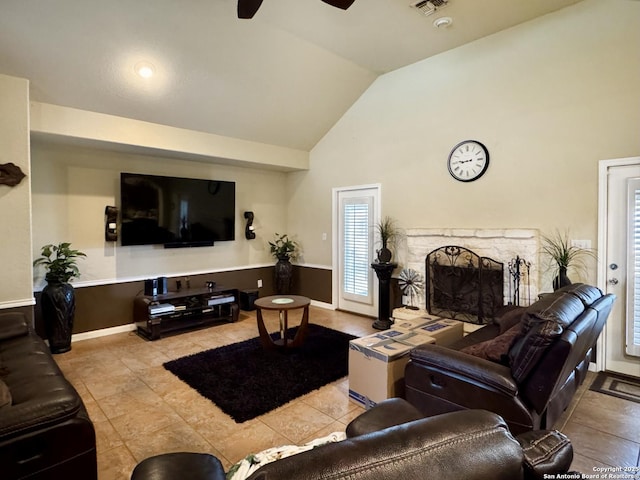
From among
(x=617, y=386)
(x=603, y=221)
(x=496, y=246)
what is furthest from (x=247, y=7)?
(x=617, y=386)

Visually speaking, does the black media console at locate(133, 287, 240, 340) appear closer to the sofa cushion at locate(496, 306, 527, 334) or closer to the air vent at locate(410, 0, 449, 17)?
the sofa cushion at locate(496, 306, 527, 334)

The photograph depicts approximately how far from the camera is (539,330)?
181 cm

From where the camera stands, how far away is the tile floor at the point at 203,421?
7.19ft

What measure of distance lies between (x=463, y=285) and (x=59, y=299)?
15.3ft

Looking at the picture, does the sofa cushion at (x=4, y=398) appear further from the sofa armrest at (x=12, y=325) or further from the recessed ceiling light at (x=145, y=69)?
the recessed ceiling light at (x=145, y=69)

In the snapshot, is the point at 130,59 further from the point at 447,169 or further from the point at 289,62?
the point at 447,169

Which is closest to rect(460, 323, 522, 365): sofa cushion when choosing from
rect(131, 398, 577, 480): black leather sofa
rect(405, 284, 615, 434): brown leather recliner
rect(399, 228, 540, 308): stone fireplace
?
rect(405, 284, 615, 434): brown leather recliner

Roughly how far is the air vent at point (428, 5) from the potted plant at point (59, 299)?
4524mm

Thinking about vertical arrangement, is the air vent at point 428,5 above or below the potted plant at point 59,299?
above

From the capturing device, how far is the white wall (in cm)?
406

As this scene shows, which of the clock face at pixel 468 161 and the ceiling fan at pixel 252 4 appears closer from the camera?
the ceiling fan at pixel 252 4

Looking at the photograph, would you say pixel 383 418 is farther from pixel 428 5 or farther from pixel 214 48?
pixel 214 48

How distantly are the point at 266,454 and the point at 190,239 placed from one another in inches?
167

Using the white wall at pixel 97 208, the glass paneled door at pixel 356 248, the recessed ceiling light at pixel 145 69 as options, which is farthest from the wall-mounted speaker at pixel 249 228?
the recessed ceiling light at pixel 145 69
